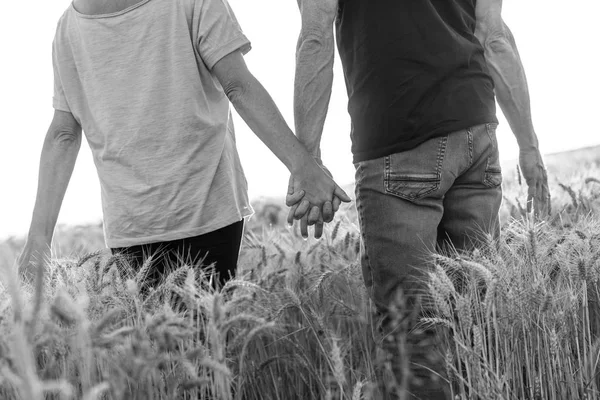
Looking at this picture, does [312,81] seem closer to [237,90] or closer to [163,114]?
[237,90]

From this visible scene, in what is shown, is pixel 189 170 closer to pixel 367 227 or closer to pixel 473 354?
pixel 367 227

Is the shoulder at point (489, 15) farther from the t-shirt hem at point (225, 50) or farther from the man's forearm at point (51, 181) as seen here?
the man's forearm at point (51, 181)

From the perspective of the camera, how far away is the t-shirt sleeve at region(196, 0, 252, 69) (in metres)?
2.10

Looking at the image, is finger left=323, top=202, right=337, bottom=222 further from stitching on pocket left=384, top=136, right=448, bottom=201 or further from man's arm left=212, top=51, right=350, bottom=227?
stitching on pocket left=384, top=136, right=448, bottom=201

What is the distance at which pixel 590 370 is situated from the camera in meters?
2.01

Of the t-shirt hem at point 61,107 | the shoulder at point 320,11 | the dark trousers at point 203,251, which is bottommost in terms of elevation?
the dark trousers at point 203,251

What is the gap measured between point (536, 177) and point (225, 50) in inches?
47.6

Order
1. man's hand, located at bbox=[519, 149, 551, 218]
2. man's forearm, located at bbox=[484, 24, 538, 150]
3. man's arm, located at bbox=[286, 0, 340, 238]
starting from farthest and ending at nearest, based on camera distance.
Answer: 1. man's hand, located at bbox=[519, 149, 551, 218]
2. man's forearm, located at bbox=[484, 24, 538, 150]
3. man's arm, located at bbox=[286, 0, 340, 238]

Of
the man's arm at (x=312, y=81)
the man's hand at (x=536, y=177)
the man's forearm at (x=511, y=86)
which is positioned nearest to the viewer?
the man's arm at (x=312, y=81)

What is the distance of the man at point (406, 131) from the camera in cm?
204

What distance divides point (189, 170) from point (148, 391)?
79cm

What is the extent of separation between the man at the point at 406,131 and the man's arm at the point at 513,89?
24cm

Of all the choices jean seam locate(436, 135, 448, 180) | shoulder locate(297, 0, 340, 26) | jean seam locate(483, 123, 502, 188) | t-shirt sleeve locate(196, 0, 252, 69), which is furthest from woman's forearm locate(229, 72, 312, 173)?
jean seam locate(483, 123, 502, 188)

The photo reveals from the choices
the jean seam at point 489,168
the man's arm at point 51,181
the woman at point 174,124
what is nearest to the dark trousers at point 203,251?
the woman at point 174,124
